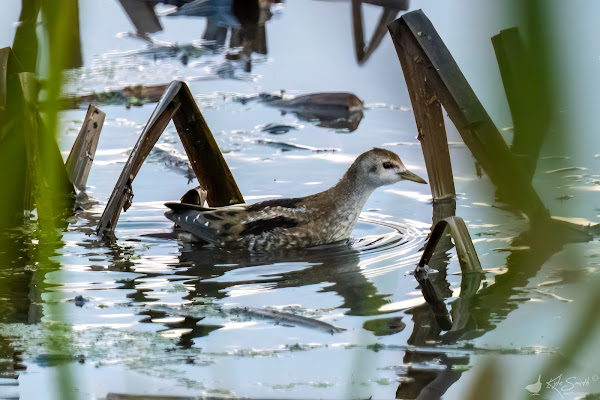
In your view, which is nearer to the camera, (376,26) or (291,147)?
(291,147)

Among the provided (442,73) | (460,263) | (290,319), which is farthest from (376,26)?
(290,319)

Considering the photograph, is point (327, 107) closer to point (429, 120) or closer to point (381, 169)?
point (381, 169)

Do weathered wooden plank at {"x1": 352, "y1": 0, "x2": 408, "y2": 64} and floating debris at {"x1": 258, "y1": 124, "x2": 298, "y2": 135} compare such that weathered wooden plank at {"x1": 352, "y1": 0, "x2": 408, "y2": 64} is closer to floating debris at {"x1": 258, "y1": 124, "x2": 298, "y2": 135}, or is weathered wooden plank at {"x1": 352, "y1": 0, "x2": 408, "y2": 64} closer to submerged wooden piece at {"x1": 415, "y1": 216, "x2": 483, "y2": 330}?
floating debris at {"x1": 258, "y1": 124, "x2": 298, "y2": 135}

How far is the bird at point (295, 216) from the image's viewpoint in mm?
6887

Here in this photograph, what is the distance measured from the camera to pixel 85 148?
8008 mm

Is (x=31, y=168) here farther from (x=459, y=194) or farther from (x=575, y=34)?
(x=575, y=34)

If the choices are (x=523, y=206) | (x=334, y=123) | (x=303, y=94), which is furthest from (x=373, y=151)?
(x=523, y=206)

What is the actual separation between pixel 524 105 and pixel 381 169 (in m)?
6.59

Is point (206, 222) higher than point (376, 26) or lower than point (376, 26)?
lower

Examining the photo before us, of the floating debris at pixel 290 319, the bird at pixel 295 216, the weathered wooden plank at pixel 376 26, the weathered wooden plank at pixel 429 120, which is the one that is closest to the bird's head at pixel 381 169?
the bird at pixel 295 216

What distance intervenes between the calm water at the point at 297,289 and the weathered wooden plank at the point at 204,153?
1.39 ft

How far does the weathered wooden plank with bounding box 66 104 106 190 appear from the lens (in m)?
7.93

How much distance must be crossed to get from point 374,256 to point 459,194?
1.54m

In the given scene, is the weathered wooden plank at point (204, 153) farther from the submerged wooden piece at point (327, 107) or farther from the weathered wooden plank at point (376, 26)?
the submerged wooden piece at point (327, 107)
